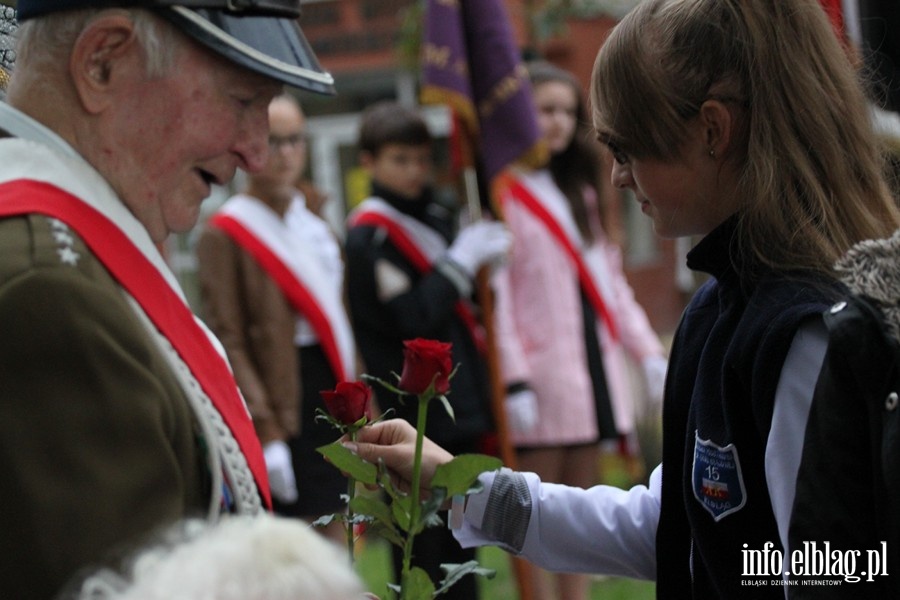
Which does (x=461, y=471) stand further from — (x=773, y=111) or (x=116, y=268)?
(x=773, y=111)

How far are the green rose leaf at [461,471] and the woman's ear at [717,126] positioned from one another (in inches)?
23.9

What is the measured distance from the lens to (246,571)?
1.22 metres

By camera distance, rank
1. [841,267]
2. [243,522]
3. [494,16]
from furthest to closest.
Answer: [494,16], [841,267], [243,522]

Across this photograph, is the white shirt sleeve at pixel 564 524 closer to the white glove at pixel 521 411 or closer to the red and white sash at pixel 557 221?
the white glove at pixel 521 411

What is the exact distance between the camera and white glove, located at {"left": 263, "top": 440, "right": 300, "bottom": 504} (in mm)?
4418

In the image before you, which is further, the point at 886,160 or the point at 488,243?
the point at 488,243

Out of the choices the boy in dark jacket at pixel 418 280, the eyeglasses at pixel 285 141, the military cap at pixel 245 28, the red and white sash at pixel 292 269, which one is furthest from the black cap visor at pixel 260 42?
the eyeglasses at pixel 285 141

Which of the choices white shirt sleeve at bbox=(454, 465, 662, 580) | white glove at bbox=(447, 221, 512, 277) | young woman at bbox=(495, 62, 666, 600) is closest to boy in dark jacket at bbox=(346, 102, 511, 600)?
white glove at bbox=(447, 221, 512, 277)

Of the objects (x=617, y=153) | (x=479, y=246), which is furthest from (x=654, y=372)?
(x=617, y=153)

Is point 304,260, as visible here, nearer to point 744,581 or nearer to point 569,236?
point 569,236

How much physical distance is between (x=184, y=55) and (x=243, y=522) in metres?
0.69

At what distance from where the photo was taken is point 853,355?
1.54 meters

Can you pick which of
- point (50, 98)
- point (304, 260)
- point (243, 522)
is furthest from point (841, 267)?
point (304, 260)

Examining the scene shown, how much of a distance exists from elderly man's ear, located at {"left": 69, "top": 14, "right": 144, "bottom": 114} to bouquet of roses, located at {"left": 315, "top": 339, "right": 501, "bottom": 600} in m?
0.49
